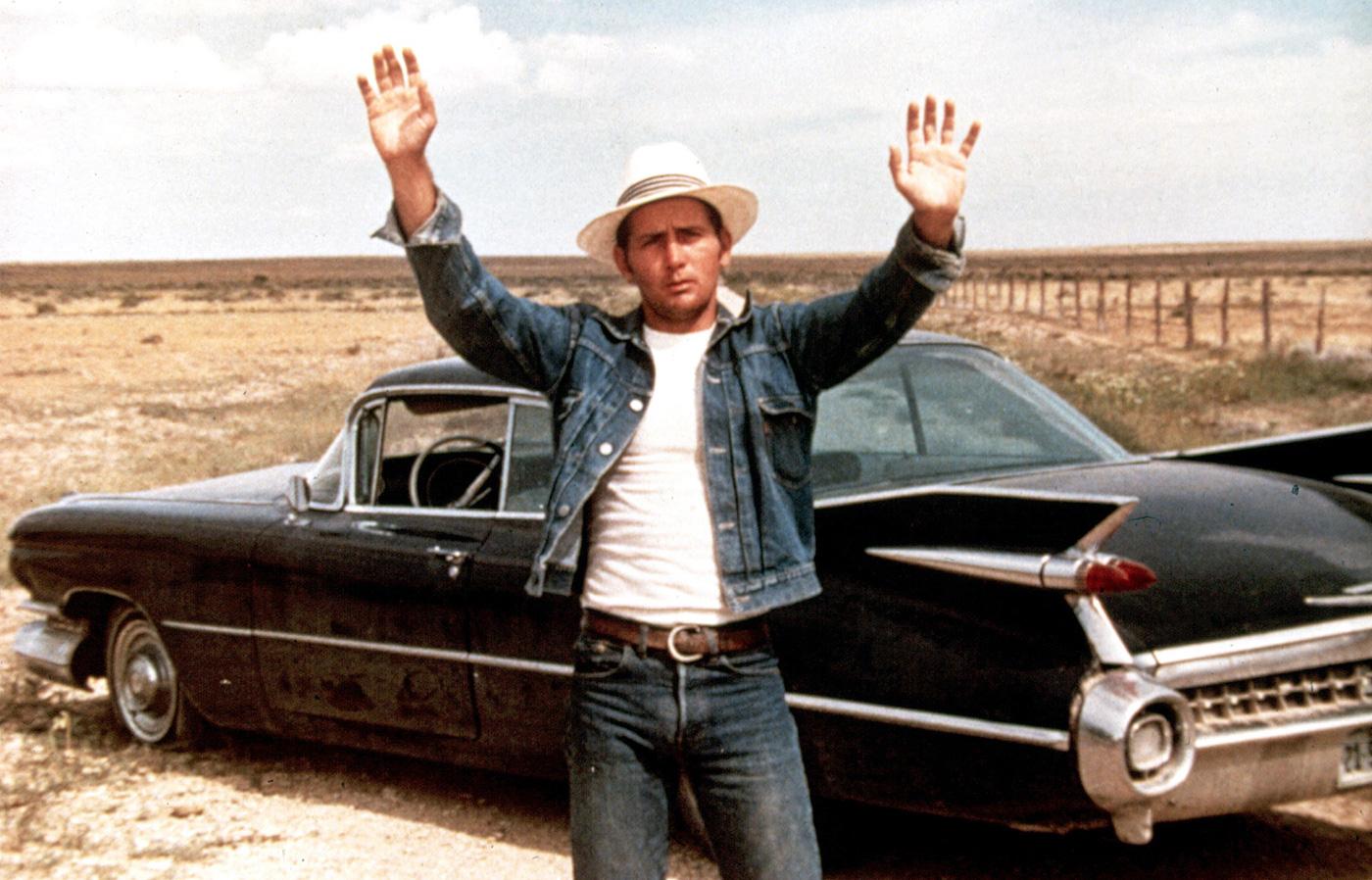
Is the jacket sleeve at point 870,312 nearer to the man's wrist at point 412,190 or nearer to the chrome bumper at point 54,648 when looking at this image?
the man's wrist at point 412,190

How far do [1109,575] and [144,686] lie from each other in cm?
411

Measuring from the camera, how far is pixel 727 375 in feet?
9.05

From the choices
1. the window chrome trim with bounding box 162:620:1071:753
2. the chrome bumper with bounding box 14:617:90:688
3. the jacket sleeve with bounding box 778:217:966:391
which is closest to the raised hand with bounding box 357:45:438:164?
the jacket sleeve with bounding box 778:217:966:391

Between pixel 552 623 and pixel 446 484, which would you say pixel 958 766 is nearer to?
pixel 552 623

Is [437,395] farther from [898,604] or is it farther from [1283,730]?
[1283,730]

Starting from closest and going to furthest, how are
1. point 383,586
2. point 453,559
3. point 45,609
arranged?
point 453,559
point 383,586
point 45,609

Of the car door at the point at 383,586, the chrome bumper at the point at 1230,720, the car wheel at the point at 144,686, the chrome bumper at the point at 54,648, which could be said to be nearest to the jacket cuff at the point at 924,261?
the chrome bumper at the point at 1230,720

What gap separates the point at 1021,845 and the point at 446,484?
2342 mm

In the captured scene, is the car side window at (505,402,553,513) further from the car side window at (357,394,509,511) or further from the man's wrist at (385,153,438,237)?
the man's wrist at (385,153,438,237)

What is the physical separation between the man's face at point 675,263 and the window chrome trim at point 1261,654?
4.67ft

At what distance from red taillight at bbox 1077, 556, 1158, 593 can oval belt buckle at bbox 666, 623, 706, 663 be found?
123cm

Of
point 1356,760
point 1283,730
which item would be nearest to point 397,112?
point 1283,730

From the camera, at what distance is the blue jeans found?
2607 mm

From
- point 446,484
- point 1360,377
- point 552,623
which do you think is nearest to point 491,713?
point 552,623
